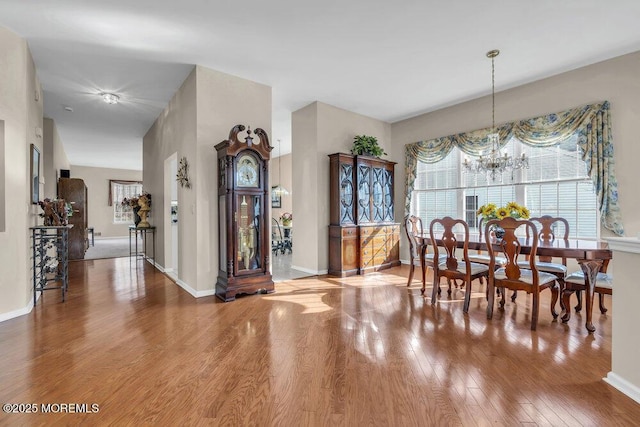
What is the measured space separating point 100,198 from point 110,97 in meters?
8.95

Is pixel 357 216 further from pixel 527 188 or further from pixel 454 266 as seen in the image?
pixel 527 188

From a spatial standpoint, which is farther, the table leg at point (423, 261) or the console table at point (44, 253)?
the table leg at point (423, 261)

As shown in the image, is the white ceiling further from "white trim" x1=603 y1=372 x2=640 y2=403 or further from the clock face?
"white trim" x1=603 y1=372 x2=640 y2=403

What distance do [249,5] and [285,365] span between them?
120 inches

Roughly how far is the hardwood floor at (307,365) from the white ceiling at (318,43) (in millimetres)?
2517

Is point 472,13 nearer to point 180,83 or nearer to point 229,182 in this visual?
point 229,182

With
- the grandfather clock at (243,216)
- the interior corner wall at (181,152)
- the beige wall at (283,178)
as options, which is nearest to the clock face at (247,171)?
the grandfather clock at (243,216)

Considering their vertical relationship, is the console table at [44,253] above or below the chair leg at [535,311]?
above

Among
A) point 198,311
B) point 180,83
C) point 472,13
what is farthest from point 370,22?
point 198,311

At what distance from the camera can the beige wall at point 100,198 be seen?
11.9m

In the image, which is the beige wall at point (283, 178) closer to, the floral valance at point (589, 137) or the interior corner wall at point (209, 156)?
the interior corner wall at point (209, 156)

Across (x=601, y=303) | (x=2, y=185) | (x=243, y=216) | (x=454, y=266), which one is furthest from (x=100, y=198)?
(x=601, y=303)

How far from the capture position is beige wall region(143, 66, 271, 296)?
4016 millimetres

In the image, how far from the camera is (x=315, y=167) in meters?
5.41
